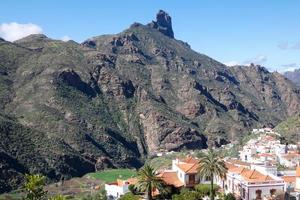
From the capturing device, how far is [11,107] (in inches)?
7667

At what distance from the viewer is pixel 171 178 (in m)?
69.3

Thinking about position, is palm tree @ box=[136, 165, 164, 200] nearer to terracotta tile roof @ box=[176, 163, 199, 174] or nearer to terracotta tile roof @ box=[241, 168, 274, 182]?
terracotta tile roof @ box=[176, 163, 199, 174]

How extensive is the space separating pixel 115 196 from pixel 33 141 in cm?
8825

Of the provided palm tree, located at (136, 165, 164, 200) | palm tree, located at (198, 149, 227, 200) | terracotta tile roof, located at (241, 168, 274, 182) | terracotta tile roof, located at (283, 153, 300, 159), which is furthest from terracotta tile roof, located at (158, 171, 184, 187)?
terracotta tile roof, located at (283, 153, 300, 159)

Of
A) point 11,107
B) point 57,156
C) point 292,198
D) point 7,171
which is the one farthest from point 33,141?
point 292,198

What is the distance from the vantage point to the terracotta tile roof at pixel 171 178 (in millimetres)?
67438

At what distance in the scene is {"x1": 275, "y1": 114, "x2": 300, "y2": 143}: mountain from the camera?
517 ft

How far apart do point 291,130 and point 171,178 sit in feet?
346

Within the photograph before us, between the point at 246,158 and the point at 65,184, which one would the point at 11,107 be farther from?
the point at 246,158

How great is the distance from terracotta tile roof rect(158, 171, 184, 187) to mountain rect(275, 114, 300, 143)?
90.3m

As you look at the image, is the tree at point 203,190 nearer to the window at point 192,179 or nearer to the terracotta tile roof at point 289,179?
the window at point 192,179

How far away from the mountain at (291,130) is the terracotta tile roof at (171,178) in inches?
3557

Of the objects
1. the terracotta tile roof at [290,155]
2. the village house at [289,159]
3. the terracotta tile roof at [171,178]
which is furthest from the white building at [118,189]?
the terracotta tile roof at [290,155]

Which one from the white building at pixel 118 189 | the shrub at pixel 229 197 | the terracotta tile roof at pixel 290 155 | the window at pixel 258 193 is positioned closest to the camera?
the shrub at pixel 229 197
